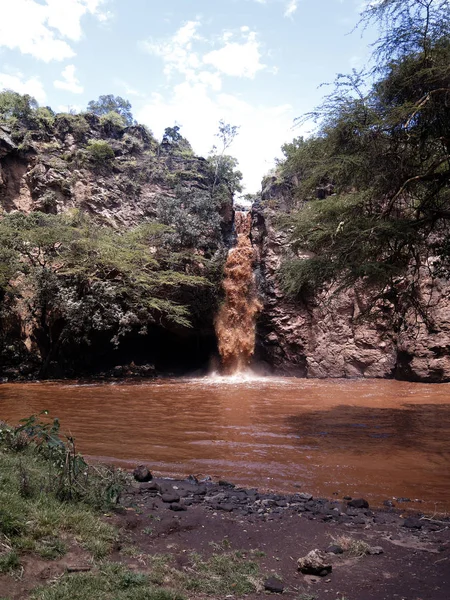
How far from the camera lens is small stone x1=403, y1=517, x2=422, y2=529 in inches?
181

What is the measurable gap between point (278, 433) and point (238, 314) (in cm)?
1309

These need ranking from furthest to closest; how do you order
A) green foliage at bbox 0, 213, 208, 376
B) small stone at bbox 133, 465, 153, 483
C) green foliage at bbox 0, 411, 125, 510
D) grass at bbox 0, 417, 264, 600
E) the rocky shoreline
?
green foliage at bbox 0, 213, 208, 376
small stone at bbox 133, 465, 153, 483
green foliage at bbox 0, 411, 125, 510
the rocky shoreline
grass at bbox 0, 417, 264, 600

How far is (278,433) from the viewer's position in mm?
8953

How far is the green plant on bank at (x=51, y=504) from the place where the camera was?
3.25m

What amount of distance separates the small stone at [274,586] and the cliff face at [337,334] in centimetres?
1289

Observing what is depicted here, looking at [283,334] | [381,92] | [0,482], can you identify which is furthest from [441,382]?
[0,482]

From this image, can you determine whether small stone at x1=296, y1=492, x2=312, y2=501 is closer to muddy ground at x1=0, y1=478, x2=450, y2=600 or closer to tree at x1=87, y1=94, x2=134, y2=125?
muddy ground at x1=0, y1=478, x2=450, y2=600

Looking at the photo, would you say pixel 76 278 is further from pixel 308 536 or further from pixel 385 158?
pixel 308 536

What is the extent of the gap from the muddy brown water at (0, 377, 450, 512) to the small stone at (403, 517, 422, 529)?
688 millimetres

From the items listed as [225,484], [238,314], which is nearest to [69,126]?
[238,314]

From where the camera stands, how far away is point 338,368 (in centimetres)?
1905

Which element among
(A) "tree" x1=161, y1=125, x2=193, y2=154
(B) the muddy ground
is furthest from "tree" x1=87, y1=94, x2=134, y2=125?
(B) the muddy ground

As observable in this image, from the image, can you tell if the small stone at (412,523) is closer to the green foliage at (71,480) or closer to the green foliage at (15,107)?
the green foliage at (71,480)

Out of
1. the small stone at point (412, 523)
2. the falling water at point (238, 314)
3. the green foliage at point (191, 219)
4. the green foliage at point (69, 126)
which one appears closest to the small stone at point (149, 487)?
the small stone at point (412, 523)
